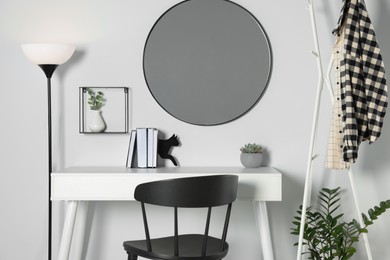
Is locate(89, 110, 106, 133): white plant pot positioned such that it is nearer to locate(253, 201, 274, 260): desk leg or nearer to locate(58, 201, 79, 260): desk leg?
locate(58, 201, 79, 260): desk leg

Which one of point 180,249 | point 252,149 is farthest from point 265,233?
point 180,249

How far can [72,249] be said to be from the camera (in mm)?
4227

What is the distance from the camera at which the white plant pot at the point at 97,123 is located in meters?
4.17

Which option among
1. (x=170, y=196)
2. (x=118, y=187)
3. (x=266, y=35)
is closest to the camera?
(x=170, y=196)

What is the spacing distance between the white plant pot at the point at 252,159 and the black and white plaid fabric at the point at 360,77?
569 mm

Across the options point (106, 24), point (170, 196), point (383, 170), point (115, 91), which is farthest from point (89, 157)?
point (383, 170)

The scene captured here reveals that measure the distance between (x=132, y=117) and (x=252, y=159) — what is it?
2.48ft

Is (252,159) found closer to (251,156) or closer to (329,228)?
(251,156)

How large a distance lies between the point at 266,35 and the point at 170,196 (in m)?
1.40

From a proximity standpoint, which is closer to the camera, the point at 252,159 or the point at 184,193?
the point at 184,193

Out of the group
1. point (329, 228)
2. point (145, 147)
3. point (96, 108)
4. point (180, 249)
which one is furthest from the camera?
point (96, 108)

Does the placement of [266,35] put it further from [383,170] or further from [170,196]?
[170,196]

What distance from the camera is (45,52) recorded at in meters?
3.96

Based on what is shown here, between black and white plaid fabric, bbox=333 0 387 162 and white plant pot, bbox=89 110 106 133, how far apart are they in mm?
1401
